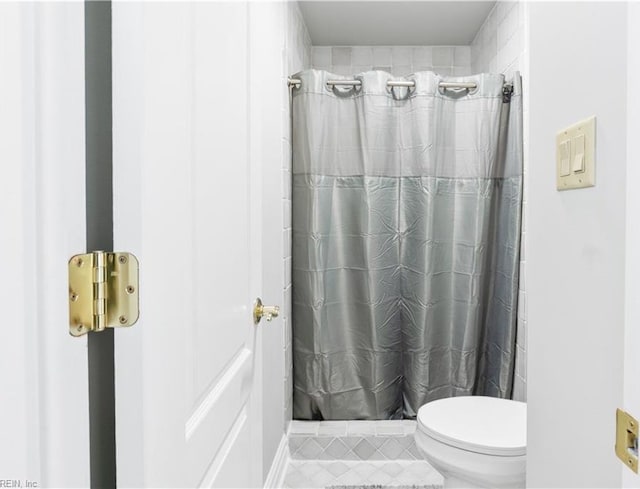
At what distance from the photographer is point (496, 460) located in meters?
1.48

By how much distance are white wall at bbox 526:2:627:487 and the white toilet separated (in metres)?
0.52

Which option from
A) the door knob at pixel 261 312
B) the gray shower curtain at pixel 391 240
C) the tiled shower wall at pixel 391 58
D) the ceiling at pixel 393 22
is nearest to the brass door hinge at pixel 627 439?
the door knob at pixel 261 312

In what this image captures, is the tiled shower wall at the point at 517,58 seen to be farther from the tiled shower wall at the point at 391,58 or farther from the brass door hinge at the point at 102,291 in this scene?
the brass door hinge at the point at 102,291

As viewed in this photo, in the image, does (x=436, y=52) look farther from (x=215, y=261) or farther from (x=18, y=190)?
(x=18, y=190)

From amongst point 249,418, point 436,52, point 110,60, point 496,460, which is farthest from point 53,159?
point 436,52

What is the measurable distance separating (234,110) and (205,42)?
19cm

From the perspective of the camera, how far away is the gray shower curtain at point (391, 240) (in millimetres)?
2529

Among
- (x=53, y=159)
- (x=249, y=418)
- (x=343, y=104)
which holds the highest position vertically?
(x=343, y=104)

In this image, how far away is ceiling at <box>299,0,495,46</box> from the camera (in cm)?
264

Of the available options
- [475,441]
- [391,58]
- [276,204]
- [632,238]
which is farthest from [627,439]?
[391,58]

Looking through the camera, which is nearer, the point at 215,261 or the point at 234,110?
the point at 215,261

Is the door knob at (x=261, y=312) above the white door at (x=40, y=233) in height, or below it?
below

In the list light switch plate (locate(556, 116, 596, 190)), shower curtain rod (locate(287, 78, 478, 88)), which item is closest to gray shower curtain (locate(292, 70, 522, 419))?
shower curtain rod (locate(287, 78, 478, 88))

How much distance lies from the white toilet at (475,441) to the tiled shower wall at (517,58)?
1.52 ft
